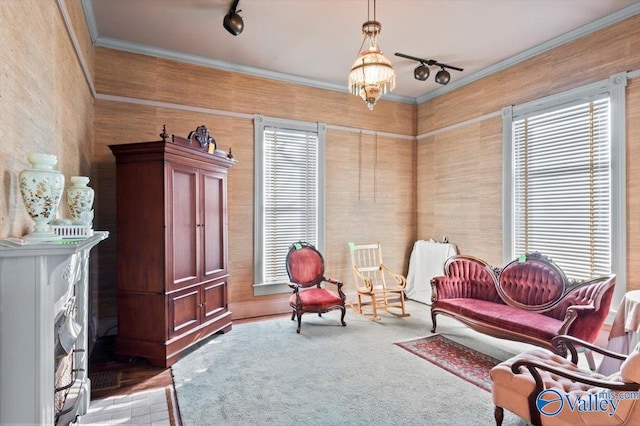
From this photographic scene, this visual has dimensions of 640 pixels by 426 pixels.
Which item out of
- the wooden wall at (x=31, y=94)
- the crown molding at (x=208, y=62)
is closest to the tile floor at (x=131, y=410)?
the wooden wall at (x=31, y=94)

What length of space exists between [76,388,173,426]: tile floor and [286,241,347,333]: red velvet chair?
1.88m

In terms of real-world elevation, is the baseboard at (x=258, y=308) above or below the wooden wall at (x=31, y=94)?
below

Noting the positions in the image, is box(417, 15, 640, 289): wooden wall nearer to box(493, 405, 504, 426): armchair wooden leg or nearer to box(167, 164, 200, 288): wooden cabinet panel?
box(493, 405, 504, 426): armchair wooden leg

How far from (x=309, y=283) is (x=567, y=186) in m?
3.48

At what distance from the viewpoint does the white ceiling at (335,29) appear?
3.49m

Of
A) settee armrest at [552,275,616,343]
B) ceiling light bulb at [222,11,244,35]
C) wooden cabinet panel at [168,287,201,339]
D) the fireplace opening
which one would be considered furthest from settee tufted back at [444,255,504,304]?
the fireplace opening

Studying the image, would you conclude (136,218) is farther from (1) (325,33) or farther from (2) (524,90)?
(2) (524,90)

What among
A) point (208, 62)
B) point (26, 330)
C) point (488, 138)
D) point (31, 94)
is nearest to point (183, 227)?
point (31, 94)

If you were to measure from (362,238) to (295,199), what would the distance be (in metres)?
1.38

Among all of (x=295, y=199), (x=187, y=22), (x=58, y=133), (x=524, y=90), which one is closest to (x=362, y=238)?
(x=295, y=199)

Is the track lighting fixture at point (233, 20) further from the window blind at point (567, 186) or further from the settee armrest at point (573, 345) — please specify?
the settee armrest at point (573, 345)

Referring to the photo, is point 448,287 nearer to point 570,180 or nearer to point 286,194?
point 570,180

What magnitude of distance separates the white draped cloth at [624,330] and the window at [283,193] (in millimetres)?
3617

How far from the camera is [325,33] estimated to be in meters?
4.05
